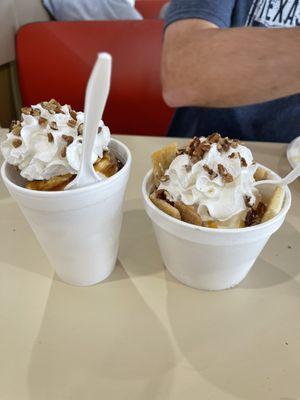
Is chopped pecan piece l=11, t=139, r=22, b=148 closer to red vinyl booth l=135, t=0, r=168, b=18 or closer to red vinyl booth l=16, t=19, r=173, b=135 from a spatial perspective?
red vinyl booth l=16, t=19, r=173, b=135

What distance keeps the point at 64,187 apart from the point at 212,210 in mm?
184

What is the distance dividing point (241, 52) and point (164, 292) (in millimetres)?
635

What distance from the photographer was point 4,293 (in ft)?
1.84

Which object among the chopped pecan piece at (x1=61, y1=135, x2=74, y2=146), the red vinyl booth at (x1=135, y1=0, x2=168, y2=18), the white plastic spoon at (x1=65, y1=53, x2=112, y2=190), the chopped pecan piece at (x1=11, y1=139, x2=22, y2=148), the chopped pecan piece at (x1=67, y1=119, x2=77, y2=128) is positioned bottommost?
the red vinyl booth at (x1=135, y1=0, x2=168, y2=18)

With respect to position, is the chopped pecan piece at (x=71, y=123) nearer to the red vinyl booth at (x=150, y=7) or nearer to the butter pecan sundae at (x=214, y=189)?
the butter pecan sundae at (x=214, y=189)

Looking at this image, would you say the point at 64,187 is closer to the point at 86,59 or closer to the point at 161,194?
the point at 161,194

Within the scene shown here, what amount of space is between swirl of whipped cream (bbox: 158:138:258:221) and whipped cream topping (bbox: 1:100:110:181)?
4.2 inches

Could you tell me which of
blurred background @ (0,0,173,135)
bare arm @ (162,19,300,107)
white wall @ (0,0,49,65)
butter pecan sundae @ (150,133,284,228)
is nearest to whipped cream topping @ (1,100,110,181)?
butter pecan sundae @ (150,133,284,228)

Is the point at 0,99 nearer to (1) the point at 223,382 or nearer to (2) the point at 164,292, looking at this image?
(2) the point at 164,292

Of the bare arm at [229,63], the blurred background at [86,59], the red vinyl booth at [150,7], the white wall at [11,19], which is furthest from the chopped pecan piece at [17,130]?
the red vinyl booth at [150,7]

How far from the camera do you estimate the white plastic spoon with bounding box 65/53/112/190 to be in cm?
35

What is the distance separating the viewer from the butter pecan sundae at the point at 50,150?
0.48 metres

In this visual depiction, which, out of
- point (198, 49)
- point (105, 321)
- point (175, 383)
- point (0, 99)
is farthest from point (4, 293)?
point (0, 99)

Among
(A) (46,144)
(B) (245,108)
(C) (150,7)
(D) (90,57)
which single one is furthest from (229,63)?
(C) (150,7)
